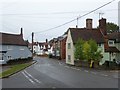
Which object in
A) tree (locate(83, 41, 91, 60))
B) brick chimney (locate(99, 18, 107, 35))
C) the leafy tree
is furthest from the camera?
brick chimney (locate(99, 18, 107, 35))

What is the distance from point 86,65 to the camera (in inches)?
2202

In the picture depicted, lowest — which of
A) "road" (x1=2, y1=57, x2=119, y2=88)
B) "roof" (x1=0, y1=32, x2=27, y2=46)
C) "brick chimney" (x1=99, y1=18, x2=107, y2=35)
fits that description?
"road" (x1=2, y1=57, x2=119, y2=88)

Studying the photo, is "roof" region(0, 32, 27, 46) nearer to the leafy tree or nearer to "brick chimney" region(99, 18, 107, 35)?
"brick chimney" region(99, 18, 107, 35)

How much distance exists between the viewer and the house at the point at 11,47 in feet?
250

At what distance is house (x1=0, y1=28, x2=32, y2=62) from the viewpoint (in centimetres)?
7612

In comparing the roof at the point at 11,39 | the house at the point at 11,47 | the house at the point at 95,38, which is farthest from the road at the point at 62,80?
the roof at the point at 11,39

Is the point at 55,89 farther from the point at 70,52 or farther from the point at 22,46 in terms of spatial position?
the point at 22,46

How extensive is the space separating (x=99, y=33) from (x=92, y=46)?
14474 millimetres

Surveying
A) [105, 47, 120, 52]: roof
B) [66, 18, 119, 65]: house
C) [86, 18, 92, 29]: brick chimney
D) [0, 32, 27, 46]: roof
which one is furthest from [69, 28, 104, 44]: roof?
[0, 32, 27, 46]: roof

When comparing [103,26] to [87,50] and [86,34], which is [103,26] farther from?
[87,50]

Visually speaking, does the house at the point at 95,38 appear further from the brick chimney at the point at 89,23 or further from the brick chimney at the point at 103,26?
the brick chimney at the point at 89,23

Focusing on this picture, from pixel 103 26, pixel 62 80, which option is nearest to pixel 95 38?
pixel 103 26

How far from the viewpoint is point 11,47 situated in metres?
79.4

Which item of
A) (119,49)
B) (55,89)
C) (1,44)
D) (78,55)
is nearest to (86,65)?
(78,55)
